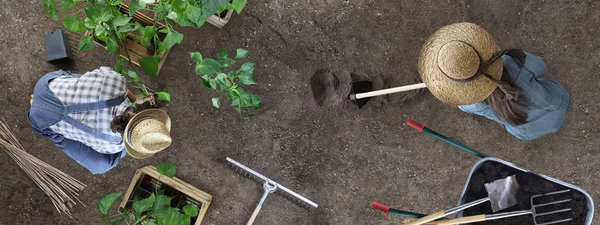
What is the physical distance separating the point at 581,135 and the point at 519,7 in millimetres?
930

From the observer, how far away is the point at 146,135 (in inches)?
101

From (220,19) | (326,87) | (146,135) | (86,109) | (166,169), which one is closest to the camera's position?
(146,135)

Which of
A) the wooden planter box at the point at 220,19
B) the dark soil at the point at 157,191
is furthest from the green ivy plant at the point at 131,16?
the dark soil at the point at 157,191

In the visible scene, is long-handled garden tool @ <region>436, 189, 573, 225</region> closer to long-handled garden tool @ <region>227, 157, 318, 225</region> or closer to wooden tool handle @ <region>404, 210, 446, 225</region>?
wooden tool handle @ <region>404, 210, 446, 225</region>

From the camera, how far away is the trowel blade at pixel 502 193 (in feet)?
9.11

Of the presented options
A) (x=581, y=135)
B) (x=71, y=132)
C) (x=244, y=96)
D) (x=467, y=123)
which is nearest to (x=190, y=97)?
(x=244, y=96)

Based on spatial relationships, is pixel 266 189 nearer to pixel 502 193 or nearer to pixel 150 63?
pixel 150 63

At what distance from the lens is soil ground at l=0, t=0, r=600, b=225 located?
11.4 feet

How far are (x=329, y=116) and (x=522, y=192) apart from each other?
4.22 ft

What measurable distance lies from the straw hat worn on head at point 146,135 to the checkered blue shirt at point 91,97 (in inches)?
9.8

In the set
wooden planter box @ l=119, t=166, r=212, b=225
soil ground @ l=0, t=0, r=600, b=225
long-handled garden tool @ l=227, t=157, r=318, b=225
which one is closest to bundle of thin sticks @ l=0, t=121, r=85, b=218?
soil ground @ l=0, t=0, r=600, b=225

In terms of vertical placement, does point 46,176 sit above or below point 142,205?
below

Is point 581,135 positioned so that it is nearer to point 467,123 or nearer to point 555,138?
point 555,138

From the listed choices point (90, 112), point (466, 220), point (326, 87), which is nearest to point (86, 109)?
point (90, 112)
